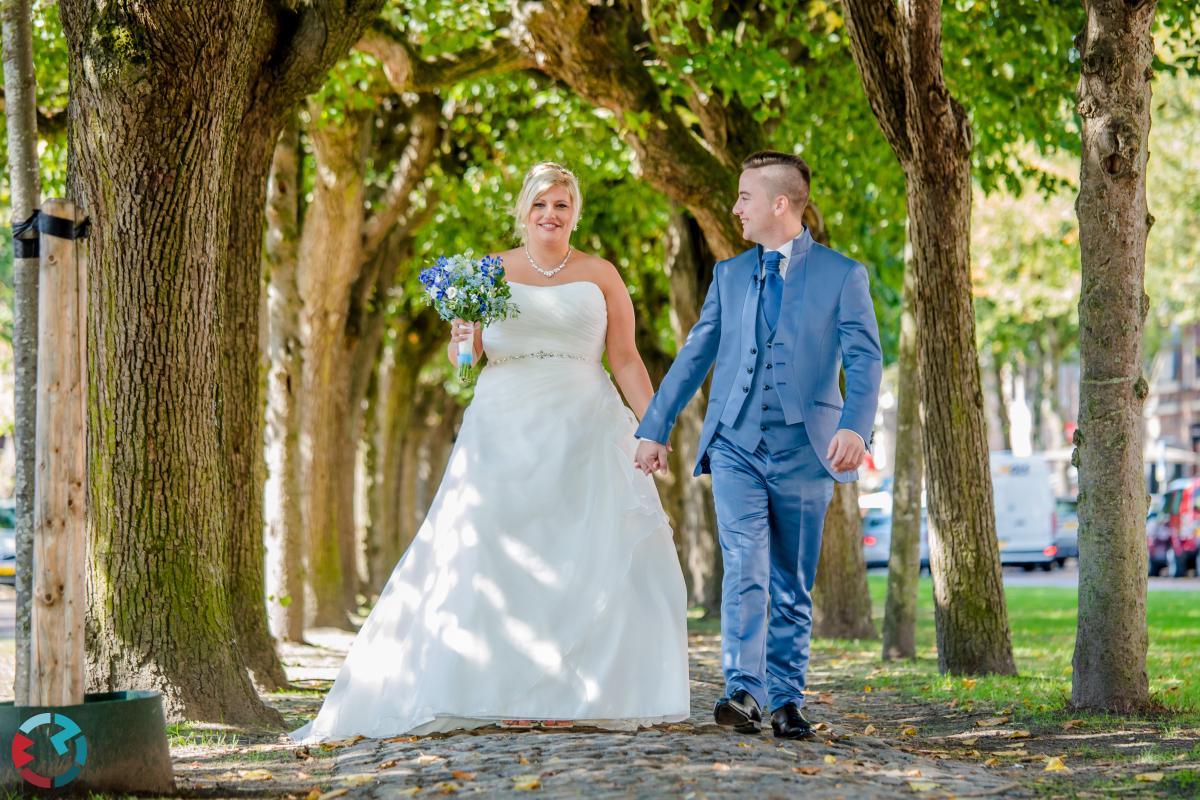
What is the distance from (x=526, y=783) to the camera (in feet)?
17.6

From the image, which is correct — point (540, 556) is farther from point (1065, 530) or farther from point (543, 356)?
point (1065, 530)

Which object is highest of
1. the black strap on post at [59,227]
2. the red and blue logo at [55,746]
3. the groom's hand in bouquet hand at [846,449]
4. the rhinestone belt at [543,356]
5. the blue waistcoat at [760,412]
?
the black strap on post at [59,227]

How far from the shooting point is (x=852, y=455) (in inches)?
245

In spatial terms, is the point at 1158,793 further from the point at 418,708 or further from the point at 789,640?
the point at 418,708

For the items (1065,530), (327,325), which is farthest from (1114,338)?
(1065,530)

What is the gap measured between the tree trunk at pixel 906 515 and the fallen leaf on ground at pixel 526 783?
281 inches

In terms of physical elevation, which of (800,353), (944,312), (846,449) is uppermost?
(944,312)

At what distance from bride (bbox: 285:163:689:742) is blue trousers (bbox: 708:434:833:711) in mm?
523

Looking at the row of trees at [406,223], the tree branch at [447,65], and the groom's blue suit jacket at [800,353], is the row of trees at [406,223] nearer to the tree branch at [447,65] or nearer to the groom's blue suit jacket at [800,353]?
the tree branch at [447,65]

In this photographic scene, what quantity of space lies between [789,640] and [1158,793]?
5.02 feet

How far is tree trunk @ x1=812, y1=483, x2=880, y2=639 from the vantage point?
14.1 m

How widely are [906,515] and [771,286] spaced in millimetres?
6352

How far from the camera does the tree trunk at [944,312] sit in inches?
362

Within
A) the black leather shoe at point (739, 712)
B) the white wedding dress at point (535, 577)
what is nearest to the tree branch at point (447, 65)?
the white wedding dress at point (535, 577)
